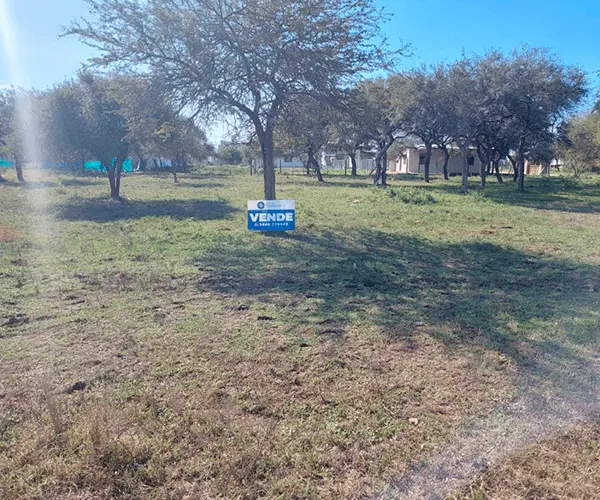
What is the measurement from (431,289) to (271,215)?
15.5ft

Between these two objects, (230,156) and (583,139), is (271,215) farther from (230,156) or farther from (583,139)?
(230,156)

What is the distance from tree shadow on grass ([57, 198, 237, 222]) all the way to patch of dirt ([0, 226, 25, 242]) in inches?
94.9

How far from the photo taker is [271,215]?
9.92 meters

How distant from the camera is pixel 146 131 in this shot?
1194 cm

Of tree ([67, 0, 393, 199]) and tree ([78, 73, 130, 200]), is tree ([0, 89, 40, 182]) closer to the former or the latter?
tree ([78, 73, 130, 200])

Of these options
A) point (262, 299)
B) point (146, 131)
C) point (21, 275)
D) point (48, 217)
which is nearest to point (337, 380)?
point (262, 299)

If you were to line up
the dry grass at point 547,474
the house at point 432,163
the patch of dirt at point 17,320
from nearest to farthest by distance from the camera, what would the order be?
the dry grass at point 547,474 → the patch of dirt at point 17,320 → the house at point 432,163

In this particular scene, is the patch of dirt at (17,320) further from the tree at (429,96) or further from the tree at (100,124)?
the tree at (429,96)

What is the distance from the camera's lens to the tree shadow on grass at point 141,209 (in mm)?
13547

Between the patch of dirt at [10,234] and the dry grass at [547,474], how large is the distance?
10.1m

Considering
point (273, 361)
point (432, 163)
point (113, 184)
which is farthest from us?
point (432, 163)

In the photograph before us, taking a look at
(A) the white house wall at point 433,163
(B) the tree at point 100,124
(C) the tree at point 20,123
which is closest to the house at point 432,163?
(A) the white house wall at point 433,163

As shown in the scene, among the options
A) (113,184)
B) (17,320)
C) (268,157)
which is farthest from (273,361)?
(113,184)

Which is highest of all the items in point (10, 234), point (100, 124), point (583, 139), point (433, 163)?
point (583, 139)
